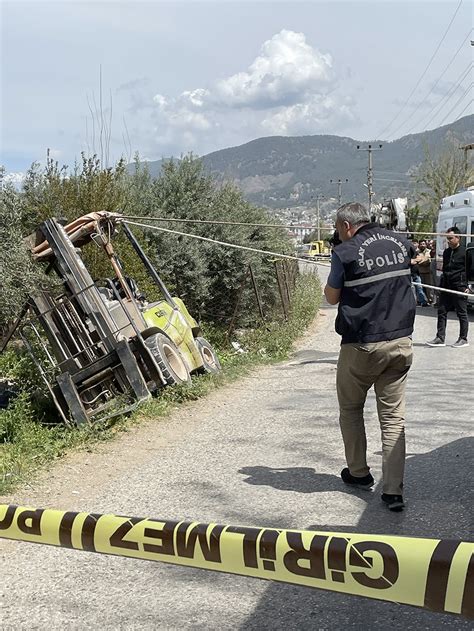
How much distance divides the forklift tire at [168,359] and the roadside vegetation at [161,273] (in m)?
0.18

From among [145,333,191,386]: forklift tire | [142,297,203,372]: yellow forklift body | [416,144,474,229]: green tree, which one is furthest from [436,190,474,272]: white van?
[416,144,474,229]: green tree

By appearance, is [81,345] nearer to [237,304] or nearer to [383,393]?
[383,393]

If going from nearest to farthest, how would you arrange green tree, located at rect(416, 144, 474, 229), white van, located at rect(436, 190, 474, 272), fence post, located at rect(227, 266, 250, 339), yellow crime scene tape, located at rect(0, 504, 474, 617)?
yellow crime scene tape, located at rect(0, 504, 474, 617) → fence post, located at rect(227, 266, 250, 339) → white van, located at rect(436, 190, 474, 272) → green tree, located at rect(416, 144, 474, 229)

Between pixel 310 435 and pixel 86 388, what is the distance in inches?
109

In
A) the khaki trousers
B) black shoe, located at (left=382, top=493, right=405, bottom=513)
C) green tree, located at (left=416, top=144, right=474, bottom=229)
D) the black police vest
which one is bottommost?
green tree, located at (left=416, top=144, right=474, bottom=229)

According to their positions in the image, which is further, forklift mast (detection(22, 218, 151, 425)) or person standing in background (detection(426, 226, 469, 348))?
person standing in background (detection(426, 226, 469, 348))

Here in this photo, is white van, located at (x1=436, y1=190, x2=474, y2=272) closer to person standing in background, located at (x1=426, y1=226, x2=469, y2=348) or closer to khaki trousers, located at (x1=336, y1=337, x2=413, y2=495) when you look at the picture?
person standing in background, located at (x1=426, y1=226, x2=469, y2=348)

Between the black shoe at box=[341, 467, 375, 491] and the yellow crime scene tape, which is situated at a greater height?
the yellow crime scene tape

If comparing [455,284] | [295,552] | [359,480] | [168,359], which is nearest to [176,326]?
[168,359]

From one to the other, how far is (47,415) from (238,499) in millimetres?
4428

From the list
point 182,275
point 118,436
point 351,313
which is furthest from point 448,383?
point 182,275

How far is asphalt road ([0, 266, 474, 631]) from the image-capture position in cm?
349

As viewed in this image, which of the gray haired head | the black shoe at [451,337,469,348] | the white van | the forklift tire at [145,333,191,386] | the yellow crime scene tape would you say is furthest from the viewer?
the white van

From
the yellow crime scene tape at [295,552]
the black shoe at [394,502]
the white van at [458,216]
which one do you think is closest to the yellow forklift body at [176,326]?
the black shoe at [394,502]
